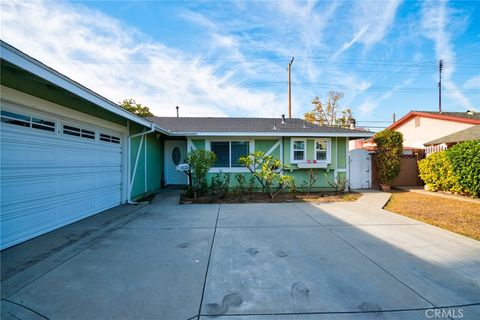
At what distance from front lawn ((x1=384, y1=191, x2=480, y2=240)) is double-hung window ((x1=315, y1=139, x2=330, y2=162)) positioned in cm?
306

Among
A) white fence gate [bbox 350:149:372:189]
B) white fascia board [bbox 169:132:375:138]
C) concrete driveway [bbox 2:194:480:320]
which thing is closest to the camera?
concrete driveway [bbox 2:194:480:320]

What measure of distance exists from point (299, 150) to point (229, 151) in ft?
10.6

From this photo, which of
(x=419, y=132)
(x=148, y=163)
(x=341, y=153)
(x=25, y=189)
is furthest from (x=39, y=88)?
(x=419, y=132)

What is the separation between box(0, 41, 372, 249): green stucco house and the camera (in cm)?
348

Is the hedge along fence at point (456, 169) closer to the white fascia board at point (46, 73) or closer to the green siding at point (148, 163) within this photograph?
the white fascia board at point (46, 73)

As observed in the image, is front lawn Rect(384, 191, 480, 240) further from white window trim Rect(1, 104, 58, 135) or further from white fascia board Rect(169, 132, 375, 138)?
white window trim Rect(1, 104, 58, 135)

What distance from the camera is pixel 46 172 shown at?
4.19 m

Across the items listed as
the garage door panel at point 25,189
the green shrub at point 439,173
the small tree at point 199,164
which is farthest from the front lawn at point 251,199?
the green shrub at point 439,173

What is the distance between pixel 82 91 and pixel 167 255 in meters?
3.50

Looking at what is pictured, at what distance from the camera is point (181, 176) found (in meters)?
11.6

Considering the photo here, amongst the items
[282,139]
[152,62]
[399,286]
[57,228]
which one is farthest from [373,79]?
[57,228]

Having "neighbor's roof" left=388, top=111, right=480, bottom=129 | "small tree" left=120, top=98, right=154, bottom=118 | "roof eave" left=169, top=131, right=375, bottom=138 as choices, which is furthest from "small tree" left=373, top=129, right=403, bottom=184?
"small tree" left=120, top=98, right=154, bottom=118

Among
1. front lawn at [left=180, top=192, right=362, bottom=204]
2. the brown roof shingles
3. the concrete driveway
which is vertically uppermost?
the brown roof shingles

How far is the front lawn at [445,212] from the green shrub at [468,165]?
1.09 metres
